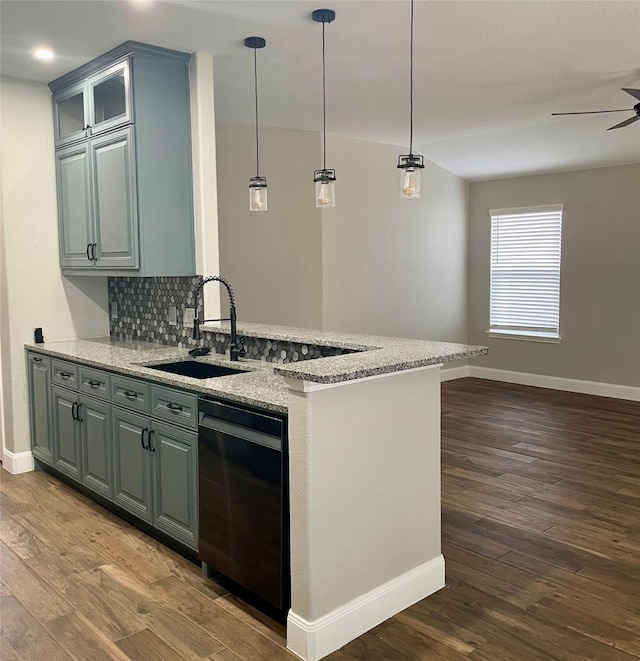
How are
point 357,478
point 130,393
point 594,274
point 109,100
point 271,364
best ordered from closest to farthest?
point 357,478 → point 130,393 → point 271,364 → point 109,100 → point 594,274

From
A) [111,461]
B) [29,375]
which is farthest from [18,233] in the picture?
[111,461]

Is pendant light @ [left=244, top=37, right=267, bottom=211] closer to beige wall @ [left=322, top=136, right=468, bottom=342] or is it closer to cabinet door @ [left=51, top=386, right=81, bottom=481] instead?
cabinet door @ [left=51, top=386, right=81, bottom=481]

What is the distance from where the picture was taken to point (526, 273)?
24.6 ft

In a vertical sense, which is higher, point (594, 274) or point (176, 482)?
point (594, 274)

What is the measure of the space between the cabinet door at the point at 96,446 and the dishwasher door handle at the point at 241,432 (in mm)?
1009

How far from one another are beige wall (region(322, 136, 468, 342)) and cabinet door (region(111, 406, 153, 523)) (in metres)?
3.10

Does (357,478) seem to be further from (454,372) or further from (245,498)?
(454,372)

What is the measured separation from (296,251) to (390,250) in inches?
47.8

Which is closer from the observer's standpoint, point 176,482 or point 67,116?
point 176,482

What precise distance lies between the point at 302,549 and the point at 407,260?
515cm

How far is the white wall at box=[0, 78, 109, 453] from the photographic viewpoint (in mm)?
4301

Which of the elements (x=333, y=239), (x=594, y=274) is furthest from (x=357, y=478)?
(x=594, y=274)

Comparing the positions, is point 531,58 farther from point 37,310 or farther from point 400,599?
point 37,310

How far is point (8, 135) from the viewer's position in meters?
4.28
